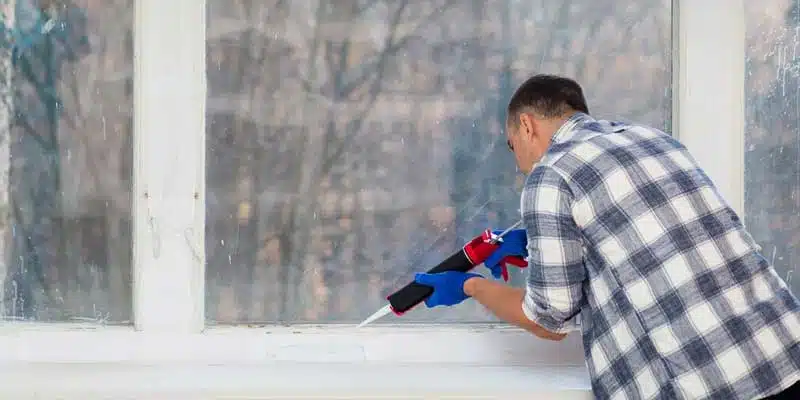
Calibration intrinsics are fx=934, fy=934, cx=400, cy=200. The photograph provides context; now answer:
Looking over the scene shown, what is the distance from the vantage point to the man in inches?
54.7

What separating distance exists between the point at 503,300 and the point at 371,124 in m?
0.54

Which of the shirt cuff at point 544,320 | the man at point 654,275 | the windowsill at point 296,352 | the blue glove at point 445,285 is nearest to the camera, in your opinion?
the man at point 654,275

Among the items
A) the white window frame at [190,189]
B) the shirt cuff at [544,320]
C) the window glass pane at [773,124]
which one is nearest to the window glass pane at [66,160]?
the white window frame at [190,189]

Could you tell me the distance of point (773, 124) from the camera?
1.91 metres

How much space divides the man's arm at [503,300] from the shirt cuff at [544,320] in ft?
0.06

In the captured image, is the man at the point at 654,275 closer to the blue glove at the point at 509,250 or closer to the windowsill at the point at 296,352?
the blue glove at the point at 509,250

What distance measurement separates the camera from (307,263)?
194 cm

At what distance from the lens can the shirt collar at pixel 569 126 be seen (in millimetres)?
1520

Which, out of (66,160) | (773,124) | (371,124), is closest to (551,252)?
(371,124)

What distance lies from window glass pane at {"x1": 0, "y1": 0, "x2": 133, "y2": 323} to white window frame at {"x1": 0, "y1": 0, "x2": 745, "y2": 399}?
0.05m

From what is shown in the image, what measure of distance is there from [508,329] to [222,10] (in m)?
0.88

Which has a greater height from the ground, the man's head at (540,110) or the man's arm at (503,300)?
the man's head at (540,110)

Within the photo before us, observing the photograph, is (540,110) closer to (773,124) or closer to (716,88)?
(716,88)

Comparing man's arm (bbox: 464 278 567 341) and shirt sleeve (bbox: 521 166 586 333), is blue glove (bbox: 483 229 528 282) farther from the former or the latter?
shirt sleeve (bbox: 521 166 586 333)
